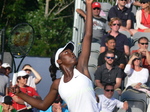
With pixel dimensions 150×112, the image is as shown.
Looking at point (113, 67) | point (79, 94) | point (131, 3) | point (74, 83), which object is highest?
point (131, 3)

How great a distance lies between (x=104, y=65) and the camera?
34.0 feet

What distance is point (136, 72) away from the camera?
10.2 m

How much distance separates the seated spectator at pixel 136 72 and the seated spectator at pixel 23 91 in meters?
1.76

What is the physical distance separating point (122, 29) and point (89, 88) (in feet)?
20.6

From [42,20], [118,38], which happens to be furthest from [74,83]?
[42,20]

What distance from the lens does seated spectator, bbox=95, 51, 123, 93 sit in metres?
10.2

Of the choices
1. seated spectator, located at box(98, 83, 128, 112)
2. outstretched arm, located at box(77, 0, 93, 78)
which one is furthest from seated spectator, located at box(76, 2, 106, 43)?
outstretched arm, located at box(77, 0, 93, 78)

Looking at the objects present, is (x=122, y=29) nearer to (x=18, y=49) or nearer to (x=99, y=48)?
(x=99, y=48)

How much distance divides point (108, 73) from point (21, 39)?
6.09ft

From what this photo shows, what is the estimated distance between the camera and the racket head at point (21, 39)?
9.85m

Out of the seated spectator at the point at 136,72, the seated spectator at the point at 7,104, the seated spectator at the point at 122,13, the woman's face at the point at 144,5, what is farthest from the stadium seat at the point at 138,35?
the seated spectator at the point at 7,104

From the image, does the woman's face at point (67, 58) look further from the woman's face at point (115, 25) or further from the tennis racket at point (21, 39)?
the woman's face at point (115, 25)

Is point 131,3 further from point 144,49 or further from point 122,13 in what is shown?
point 144,49

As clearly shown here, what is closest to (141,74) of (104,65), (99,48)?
(104,65)
